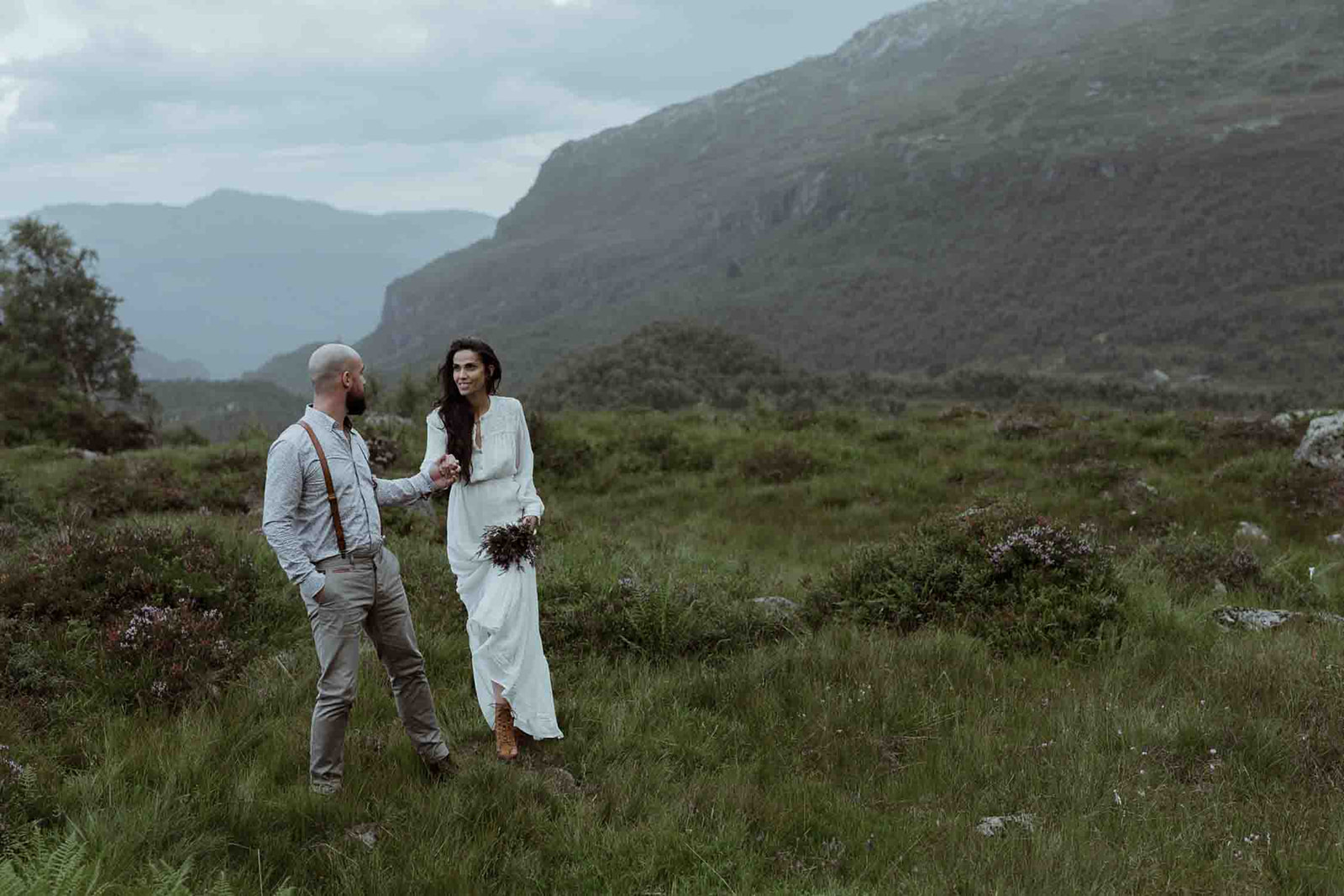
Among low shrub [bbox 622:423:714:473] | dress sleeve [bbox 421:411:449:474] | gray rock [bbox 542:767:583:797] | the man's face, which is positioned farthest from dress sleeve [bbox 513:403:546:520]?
low shrub [bbox 622:423:714:473]

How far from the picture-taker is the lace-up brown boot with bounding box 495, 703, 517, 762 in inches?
189

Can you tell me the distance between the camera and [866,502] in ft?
44.0

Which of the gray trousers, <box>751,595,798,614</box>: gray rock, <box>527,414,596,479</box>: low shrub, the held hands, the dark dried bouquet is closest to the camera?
the gray trousers

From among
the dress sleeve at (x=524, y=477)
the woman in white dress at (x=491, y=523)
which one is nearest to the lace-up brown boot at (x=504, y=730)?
the woman in white dress at (x=491, y=523)

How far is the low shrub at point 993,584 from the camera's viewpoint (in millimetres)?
6449

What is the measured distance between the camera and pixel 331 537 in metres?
4.19

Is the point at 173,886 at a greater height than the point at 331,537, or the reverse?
the point at 331,537

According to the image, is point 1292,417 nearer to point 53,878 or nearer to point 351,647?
point 351,647

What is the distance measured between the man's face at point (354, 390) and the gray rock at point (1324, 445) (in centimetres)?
1314

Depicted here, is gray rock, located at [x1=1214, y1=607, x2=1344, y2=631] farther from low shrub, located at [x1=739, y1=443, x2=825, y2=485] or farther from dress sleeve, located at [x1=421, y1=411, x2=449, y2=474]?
low shrub, located at [x1=739, y1=443, x2=825, y2=485]

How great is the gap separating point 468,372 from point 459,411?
251 mm

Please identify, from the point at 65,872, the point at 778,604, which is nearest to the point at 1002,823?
the point at 778,604

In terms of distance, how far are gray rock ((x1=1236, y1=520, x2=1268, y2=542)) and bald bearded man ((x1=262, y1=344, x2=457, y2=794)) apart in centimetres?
1040

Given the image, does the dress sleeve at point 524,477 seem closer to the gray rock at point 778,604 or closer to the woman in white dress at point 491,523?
the woman in white dress at point 491,523
